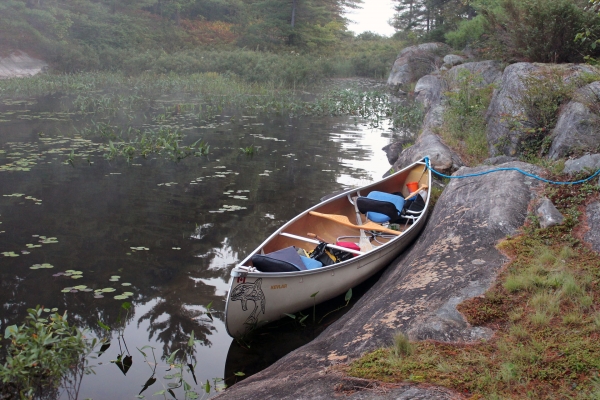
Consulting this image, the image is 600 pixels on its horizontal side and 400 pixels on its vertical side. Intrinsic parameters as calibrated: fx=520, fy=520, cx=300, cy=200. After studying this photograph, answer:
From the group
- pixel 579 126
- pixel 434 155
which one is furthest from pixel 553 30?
pixel 579 126

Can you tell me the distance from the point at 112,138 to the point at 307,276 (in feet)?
30.9

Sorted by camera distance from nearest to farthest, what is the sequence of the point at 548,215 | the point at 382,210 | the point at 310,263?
1. the point at 548,215
2. the point at 310,263
3. the point at 382,210

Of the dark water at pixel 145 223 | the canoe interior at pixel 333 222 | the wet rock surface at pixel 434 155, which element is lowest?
the dark water at pixel 145 223

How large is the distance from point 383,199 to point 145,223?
142 inches

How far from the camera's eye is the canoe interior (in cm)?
641

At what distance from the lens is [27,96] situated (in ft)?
67.1

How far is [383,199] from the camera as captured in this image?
7.74 metres

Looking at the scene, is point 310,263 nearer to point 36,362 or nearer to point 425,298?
point 425,298

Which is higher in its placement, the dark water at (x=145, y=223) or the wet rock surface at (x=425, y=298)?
the wet rock surface at (x=425, y=298)

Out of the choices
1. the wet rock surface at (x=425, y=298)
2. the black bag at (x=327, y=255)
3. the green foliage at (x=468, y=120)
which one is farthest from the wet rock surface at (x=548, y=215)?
the green foliage at (x=468, y=120)

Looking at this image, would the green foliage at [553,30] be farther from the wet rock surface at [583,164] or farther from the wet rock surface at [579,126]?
the wet rock surface at [583,164]

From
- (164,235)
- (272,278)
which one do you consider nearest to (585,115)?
(272,278)

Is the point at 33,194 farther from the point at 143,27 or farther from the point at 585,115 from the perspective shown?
the point at 143,27

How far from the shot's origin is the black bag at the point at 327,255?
614 centimetres
